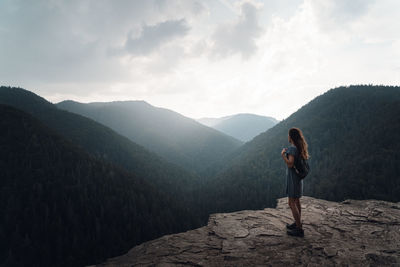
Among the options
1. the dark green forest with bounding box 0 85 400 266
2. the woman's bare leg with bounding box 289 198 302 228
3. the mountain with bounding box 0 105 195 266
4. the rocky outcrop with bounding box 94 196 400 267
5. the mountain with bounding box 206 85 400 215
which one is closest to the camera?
the rocky outcrop with bounding box 94 196 400 267

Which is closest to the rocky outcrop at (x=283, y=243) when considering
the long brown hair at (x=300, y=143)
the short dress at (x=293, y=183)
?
the short dress at (x=293, y=183)

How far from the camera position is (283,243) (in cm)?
772

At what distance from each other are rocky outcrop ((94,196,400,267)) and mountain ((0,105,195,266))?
10257cm

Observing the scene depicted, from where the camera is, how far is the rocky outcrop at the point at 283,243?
6.65m

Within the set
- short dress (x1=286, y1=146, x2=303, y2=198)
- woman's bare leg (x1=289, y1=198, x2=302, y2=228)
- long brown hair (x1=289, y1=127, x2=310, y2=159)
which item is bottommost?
woman's bare leg (x1=289, y1=198, x2=302, y2=228)

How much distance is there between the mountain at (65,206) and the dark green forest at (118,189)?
477 millimetres

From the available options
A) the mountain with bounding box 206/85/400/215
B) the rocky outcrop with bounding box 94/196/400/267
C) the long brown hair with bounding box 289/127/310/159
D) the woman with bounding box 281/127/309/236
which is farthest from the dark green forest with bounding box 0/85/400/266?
the long brown hair with bounding box 289/127/310/159

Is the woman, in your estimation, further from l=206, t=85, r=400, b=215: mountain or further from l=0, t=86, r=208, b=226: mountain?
l=0, t=86, r=208, b=226: mountain

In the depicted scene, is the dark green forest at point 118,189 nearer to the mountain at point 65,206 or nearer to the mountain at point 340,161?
the mountain at point 65,206

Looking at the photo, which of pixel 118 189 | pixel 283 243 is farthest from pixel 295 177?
pixel 118 189

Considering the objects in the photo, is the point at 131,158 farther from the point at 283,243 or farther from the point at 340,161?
the point at 283,243

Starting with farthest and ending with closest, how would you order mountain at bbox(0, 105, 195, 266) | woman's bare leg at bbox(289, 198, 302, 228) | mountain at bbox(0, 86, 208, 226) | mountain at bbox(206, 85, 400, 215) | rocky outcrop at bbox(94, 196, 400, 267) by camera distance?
mountain at bbox(0, 86, 208, 226), mountain at bbox(206, 85, 400, 215), mountain at bbox(0, 105, 195, 266), woman's bare leg at bbox(289, 198, 302, 228), rocky outcrop at bbox(94, 196, 400, 267)

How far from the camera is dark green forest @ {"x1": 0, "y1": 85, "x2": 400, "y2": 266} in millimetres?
94000

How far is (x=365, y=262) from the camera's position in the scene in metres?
6.24
